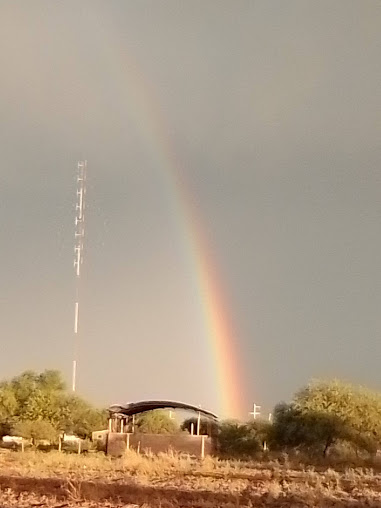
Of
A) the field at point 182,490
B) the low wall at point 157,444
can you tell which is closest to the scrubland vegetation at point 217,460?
the field at point 182,490

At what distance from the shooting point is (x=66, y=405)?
6406 centimetres

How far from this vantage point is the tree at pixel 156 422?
68.9m

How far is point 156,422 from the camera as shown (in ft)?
233

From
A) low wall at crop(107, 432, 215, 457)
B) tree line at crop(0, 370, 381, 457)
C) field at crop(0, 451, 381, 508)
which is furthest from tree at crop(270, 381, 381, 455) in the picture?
field at crop(0, 451, 381, 508)

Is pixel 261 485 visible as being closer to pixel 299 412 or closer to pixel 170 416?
pixel 299 412

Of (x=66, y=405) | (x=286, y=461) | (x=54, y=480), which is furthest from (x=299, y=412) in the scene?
(x=54, y=480)

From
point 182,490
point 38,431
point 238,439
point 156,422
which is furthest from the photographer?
point 156,422

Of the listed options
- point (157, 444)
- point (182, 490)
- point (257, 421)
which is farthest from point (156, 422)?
point (182, 490)

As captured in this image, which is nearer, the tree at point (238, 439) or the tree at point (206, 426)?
the tree at point (238, 439)

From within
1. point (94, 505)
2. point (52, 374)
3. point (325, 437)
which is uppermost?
point (52, 374)

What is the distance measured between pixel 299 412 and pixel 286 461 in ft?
32.3

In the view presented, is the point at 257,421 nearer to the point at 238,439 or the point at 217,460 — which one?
the point at 238,439

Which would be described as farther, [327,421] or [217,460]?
[327,421]

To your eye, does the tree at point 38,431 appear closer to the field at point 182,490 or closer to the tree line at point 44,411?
the tree line at point 44,411
